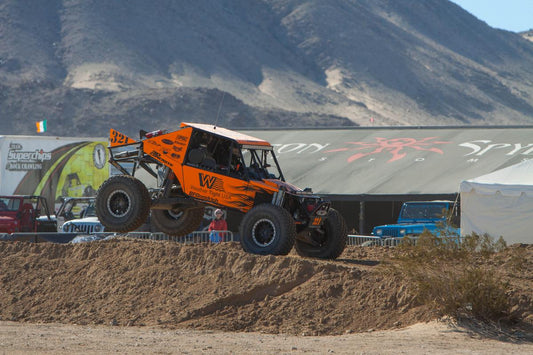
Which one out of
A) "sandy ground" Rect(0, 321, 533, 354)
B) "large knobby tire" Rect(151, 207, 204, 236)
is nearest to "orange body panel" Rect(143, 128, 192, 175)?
"large knobby tire" Rect(151, 207, 204, 236)

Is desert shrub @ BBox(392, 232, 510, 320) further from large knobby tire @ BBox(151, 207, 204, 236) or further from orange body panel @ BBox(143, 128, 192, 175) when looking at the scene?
large knobby tire @ BBox(151, 207, 204, 236)

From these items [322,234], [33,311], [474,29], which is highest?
[474,29]

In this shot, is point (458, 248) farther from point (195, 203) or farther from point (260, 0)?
point (260, 0)

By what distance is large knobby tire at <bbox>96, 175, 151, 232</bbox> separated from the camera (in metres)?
14.5

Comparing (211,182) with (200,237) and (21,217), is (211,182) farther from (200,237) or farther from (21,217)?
(21,217)

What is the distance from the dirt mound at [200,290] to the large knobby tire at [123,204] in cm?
47

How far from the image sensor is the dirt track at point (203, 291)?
1187 centimetres

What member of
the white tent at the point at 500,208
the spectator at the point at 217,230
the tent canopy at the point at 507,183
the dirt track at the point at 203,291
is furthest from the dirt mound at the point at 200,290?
the tent canopy at the point at 507,183

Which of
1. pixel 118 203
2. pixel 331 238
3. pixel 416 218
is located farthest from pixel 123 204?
pixel 416 218

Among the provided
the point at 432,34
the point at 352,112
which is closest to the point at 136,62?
the point at 352,112

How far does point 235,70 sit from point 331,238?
8511 cm

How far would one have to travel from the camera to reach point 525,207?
58.6 ft

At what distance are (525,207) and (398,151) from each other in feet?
27.5

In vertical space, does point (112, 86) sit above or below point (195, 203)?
above
